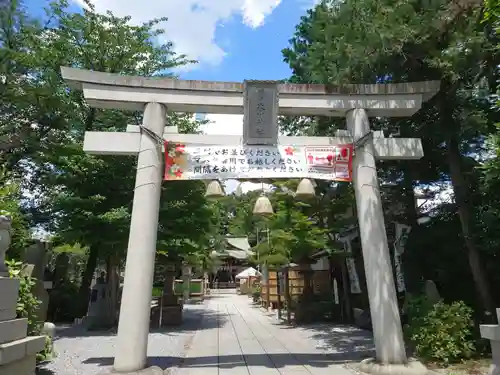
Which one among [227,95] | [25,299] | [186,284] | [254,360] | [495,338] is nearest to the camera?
[495,338]

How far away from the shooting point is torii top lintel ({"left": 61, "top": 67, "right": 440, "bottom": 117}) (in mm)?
7586

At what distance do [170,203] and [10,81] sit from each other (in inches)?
271

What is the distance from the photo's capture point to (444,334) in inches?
303

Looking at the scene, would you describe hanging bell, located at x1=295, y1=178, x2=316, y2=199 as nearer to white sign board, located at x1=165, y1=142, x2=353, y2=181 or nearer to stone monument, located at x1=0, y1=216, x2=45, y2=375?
white sign board, located at x1=165, y1=142, x2=353, y2=181

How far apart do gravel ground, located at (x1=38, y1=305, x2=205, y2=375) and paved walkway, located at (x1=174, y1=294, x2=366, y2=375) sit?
1.25ft

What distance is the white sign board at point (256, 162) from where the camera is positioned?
302 inches

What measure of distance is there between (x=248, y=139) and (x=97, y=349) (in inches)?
267

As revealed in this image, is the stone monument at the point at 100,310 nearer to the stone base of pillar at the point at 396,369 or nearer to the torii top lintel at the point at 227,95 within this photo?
the torii top lintel at the point at 227,95

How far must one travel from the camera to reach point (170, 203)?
44.0ft

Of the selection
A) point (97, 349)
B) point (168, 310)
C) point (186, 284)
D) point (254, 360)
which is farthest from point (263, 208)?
point (186, 284)

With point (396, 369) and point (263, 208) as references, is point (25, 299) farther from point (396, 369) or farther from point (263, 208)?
point (396, 369)

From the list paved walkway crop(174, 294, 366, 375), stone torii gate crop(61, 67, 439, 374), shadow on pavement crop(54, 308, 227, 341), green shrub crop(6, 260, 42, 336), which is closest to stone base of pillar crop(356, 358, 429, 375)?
stone torii gate crop(61, 67, 439, 374)

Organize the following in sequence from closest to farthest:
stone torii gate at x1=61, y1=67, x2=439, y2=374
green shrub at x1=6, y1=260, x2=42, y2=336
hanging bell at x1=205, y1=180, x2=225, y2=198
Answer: green shrub at x1=6, y1=260, x2=42, y2=336 → stone torii gate at x1=61, y1=67, x2=439, y2=374 → hanging bell at x1=205, y1=180, x2=225, y2=198

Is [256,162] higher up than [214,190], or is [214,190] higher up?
[256,162]
